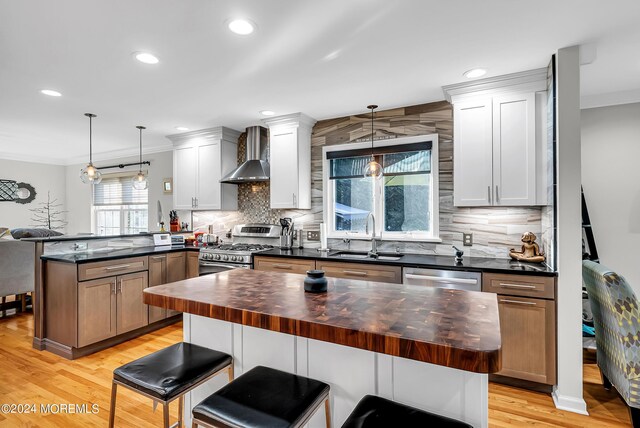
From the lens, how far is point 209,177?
4.50 m

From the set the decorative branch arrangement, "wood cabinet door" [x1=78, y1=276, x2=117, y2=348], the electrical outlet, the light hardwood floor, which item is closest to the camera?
the light hardwood floor

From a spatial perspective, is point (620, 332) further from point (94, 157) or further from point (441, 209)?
point (94, 157)

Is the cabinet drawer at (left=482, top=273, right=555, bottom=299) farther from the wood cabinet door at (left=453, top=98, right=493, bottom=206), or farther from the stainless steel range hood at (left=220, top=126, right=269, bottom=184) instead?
the stainless steel range hood at (left=220, top=126, right=269, bottom=184)

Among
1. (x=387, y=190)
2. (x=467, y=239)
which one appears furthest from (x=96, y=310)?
(x=467, y=239)

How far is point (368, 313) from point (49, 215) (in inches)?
318

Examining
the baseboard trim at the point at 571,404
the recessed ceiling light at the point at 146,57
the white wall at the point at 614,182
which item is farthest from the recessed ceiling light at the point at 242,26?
the white wall at the point at 614,182

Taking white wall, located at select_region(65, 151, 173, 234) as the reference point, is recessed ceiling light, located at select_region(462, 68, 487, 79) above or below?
above

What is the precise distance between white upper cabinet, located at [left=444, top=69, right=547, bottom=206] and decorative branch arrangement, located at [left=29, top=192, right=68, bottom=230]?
7.83m

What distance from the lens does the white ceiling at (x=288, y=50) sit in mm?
1879

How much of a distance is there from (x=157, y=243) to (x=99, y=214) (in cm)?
340

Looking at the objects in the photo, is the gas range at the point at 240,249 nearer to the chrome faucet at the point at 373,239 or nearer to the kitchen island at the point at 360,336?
the chrome faucet at the point at 373,239

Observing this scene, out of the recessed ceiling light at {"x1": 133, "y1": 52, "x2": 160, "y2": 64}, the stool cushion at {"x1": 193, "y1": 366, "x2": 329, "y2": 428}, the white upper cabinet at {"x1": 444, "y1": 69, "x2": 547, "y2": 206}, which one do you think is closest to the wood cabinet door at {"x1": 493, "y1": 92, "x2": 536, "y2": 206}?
the white upper cabinet at {"x1": 444, "y1": 69, "x2": 547, "y2": 206}

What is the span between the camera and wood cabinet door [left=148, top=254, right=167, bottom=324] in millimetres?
3758

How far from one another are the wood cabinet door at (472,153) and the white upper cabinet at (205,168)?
2.97 meters
